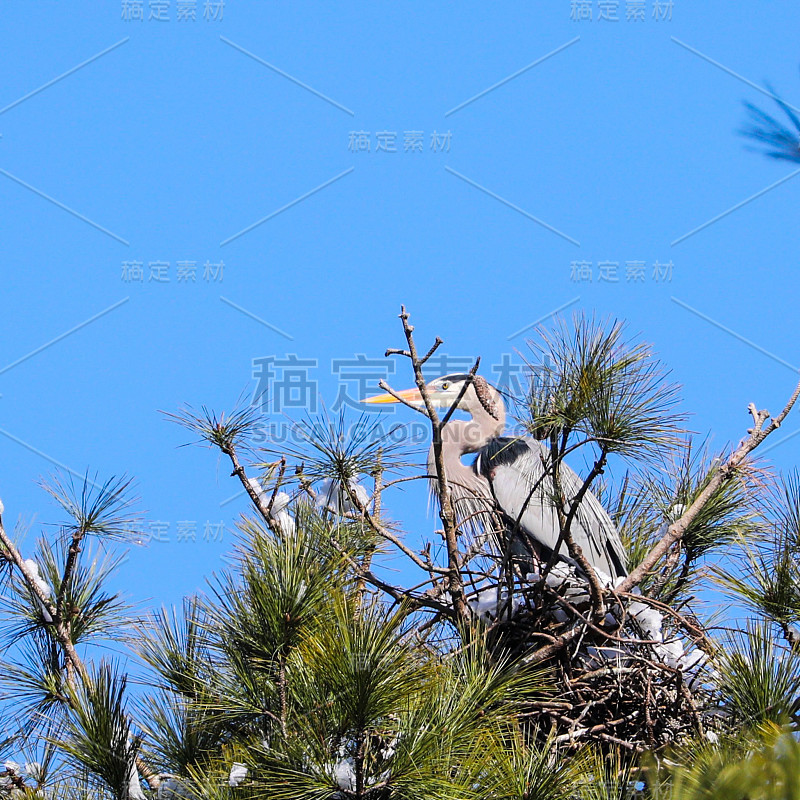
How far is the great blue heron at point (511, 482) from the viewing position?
17.6 ft

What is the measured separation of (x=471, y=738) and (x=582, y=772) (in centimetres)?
38

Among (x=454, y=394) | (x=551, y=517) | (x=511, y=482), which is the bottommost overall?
(x=551, y=517)

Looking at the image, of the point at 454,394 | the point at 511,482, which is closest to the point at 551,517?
the point at 511,482

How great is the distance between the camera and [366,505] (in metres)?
4.58

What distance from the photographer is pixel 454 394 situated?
6.25m

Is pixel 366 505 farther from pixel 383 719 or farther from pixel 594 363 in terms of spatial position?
pixel 383 719

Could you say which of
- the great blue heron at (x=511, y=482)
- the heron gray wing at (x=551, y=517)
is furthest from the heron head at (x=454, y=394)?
the heron gray wing at (x=551, y=517)

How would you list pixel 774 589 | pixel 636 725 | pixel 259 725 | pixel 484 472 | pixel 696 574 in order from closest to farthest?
1. pixel 259 725
2. pixel 774 589
3. pixel 636 725
4. pixel 696 574
5. pixel 484 472

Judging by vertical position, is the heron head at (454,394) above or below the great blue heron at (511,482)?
above

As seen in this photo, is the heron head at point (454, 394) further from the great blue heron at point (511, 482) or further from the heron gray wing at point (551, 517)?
the heron gray wing at point (551, 517)

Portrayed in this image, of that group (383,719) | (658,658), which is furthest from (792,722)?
(383,719)

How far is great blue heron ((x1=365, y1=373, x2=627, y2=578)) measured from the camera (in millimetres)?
5371

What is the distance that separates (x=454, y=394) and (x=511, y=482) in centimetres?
79

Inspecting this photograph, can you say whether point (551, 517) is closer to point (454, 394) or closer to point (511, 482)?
point (511, 482)
